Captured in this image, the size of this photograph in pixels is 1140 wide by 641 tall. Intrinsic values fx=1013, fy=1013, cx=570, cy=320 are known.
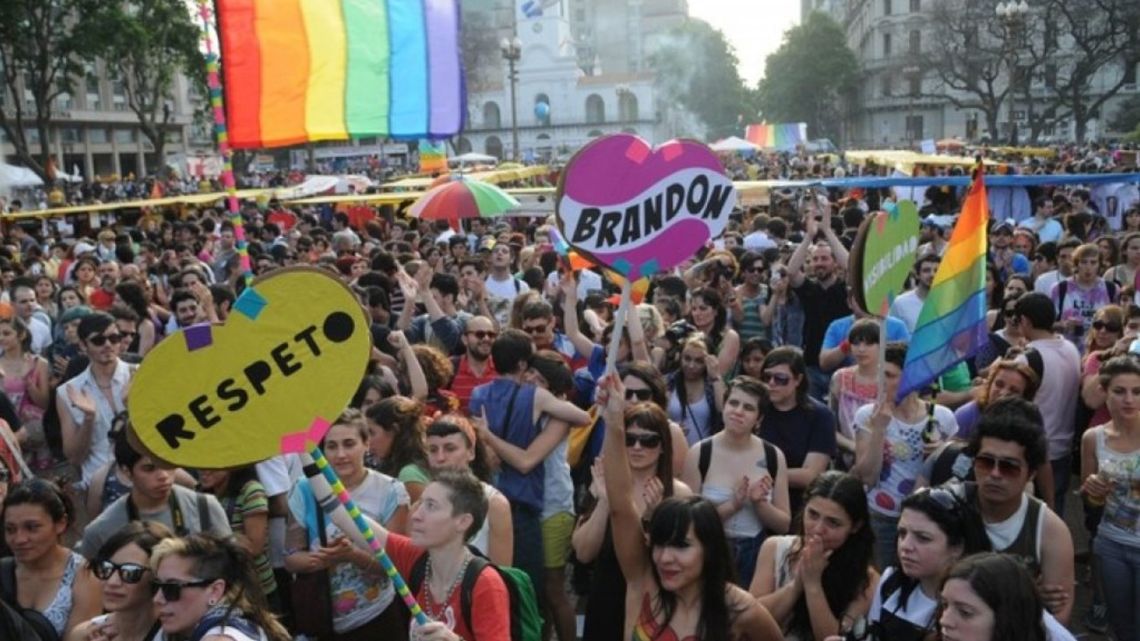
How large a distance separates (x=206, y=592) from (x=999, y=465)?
8.67 ft

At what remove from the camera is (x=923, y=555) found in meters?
3.08

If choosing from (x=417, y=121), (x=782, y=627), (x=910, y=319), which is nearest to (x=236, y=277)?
(x=417, y=121)

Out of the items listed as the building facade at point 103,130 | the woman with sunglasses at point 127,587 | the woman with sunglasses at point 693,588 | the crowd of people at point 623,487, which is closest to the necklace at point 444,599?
the crowd of people at point 623,487

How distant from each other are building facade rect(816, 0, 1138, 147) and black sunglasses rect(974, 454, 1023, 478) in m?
67.7

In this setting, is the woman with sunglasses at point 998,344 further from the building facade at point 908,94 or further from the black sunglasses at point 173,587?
the building facade at point 908,94

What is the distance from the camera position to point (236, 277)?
992 cm

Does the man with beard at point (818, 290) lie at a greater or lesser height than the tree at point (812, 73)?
lesser

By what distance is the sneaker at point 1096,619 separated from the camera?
200 inches

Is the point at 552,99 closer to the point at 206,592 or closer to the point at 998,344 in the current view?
the point at 998,344

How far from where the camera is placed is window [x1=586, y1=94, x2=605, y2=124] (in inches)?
3880

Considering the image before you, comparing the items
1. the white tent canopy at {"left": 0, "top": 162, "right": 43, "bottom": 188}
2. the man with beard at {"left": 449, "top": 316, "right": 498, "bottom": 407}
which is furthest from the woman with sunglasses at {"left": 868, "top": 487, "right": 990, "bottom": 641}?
the white tent canopy at {"left": 0, "top": 162, "right": 43, "bottom": 188}

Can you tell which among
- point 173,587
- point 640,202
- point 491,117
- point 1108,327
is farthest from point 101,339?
point 491,117

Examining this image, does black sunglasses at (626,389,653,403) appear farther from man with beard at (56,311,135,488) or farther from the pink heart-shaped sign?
man with beard at (56,311,135,488)

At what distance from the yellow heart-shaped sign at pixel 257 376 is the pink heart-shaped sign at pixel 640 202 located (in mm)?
941
